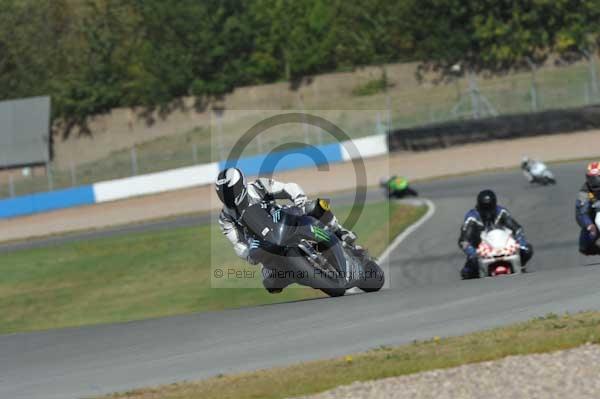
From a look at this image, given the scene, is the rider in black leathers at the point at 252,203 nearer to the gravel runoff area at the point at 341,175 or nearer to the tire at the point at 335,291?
the tire at the point at 335,291

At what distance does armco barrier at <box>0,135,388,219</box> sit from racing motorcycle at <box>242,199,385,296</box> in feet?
91.0

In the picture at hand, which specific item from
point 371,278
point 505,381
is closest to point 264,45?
point 371,278

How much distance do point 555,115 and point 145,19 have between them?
3137 cm

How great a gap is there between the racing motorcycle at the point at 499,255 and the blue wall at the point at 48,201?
1177 inches

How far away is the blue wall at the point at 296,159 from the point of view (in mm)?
38312

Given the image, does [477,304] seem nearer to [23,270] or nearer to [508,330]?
[508,330]

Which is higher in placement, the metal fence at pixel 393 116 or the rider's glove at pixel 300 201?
the metal fence at pixel 393 116

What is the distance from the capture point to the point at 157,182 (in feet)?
135

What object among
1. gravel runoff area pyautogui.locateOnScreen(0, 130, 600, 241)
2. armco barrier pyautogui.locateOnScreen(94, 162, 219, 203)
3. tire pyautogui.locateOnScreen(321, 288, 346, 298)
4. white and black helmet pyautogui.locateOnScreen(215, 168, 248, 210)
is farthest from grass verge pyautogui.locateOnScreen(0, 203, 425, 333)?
armco barrier pyautogui.locateOnScreen(94, 162, 219, 203)

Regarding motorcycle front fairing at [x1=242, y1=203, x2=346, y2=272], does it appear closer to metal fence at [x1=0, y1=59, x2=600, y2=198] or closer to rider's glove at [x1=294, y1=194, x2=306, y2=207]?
rider's glove at [x1=294, y1=194, x2=306, y2=207]

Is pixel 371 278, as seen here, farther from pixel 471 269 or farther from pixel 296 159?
pixel 296 159

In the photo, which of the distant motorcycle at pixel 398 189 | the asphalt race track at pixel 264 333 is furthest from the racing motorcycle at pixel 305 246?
the distant motorcycle at pixel 398 189

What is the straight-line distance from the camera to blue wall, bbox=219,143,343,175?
38312 mm

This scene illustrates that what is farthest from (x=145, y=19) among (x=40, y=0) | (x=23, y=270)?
(x=23, y=270)
